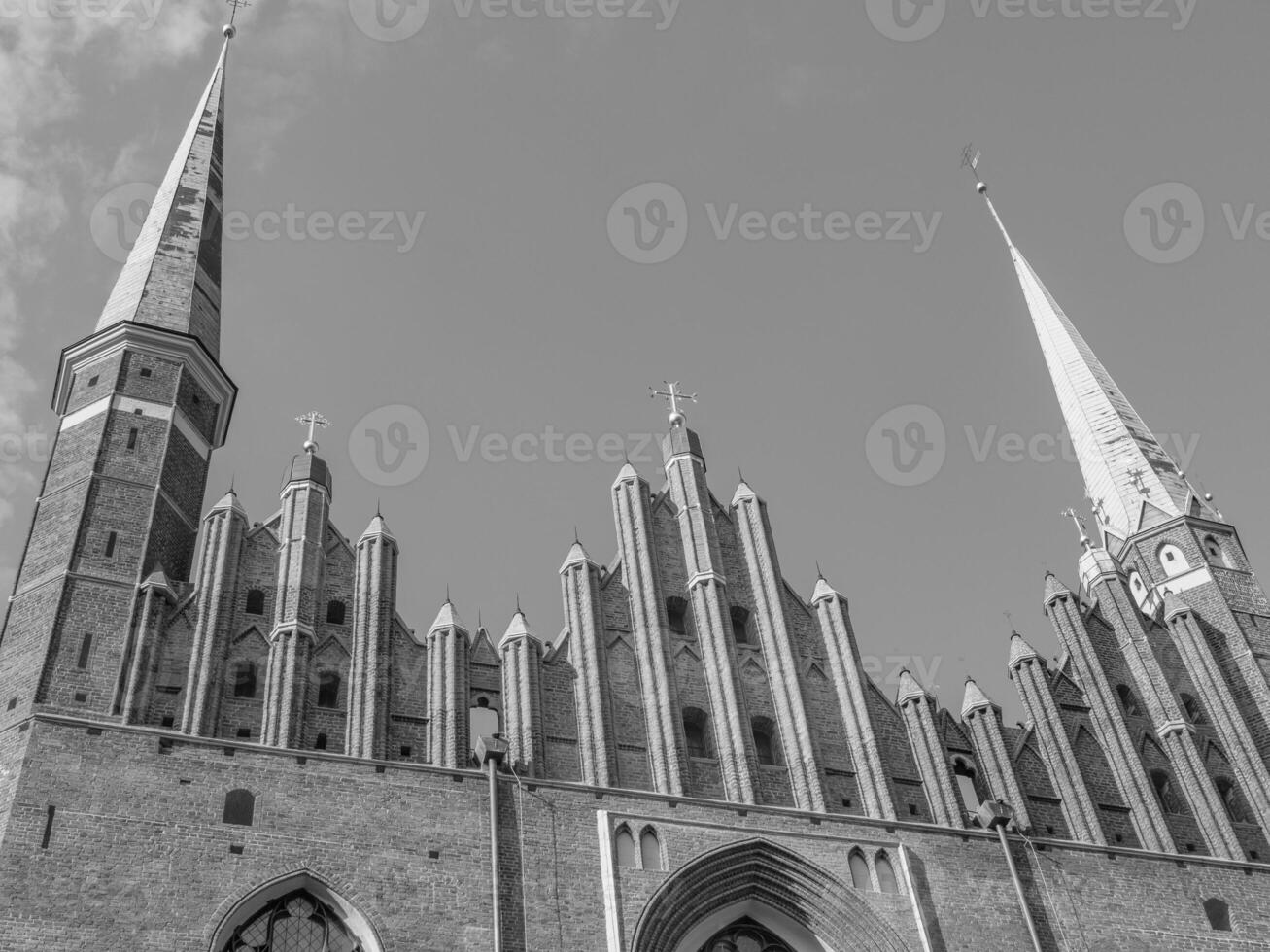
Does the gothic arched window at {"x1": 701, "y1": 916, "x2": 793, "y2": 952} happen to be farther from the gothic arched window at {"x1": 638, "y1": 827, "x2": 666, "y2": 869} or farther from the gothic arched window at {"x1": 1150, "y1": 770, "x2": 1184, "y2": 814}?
the gothic arched window at {"x1": 1150, "y1": 770, "x2": 1184, "y2": 814}

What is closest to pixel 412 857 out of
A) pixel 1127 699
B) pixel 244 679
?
pixel 244 679

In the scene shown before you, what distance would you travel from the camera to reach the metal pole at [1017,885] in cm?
1936

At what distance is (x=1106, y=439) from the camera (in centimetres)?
3122

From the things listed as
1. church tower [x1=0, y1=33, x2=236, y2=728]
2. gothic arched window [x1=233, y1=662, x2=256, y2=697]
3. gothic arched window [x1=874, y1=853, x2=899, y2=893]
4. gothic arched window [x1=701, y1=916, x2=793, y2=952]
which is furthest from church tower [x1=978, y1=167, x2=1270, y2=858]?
church tower [x1=0, y1=33, x2=236, y2=728]

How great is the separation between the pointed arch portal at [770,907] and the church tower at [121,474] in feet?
24.7

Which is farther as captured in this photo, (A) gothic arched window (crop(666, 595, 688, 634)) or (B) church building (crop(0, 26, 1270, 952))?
(A) gothic arched window (crop(666, 595, 688, 634))

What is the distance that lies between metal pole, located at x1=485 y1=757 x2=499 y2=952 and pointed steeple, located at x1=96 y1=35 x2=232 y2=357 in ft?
33.5

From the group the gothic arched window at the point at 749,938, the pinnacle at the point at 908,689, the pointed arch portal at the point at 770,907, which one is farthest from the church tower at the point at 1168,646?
the gothic arched window at the point at 749,938

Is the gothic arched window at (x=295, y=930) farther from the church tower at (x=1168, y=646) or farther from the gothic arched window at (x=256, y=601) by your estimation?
the church tower at (x=1168, y=646)

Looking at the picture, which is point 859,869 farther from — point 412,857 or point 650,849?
point 412,857

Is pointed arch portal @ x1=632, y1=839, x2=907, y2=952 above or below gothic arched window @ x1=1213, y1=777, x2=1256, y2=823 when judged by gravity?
below

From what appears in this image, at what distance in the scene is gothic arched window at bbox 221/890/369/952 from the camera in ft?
54.6

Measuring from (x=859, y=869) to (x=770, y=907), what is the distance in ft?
4.13

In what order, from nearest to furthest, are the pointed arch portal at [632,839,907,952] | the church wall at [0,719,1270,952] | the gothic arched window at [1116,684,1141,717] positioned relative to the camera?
1. the church wall at [0,719,1270,952]
2. the pointed arch portal at [632,839,907,952]
3. the gothic arched window at [1116,684,1141,717]
